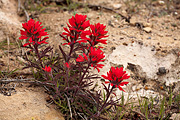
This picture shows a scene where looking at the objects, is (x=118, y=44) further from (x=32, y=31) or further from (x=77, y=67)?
(x=32, y=31)

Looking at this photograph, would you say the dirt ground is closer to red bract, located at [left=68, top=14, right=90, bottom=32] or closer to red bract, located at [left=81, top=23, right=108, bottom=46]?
red bract, located at [left=81, top=23, right=108, bottom=46]

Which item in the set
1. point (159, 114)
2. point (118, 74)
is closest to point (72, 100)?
point (118, 74)

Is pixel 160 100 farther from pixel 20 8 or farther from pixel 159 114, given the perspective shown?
pixel 20 8

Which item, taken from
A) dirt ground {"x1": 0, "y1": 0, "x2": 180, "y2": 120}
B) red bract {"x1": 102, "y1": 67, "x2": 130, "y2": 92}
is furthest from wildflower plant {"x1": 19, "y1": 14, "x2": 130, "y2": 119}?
dirt ground {"x1": 0, "y1": 0, "x2": 180, "y2": 120}

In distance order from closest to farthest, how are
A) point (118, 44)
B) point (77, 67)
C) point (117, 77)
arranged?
point (117, 77) < point (77, 67) < point (118, 44)

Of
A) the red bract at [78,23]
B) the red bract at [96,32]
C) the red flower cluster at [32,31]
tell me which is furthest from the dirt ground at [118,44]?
the red bract at [78,23]

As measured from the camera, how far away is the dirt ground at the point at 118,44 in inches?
87.9

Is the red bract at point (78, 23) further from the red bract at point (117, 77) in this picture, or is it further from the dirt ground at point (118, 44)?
the dirt ground at point (118, 44)

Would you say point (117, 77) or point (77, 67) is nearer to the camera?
point (117, 77)

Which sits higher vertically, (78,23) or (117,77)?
(78,23)

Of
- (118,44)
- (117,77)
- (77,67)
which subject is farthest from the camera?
(118,44)

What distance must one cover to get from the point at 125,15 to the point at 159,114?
6.83 ft

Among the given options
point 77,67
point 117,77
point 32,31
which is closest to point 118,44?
point 77,67

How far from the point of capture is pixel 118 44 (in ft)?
9.95
